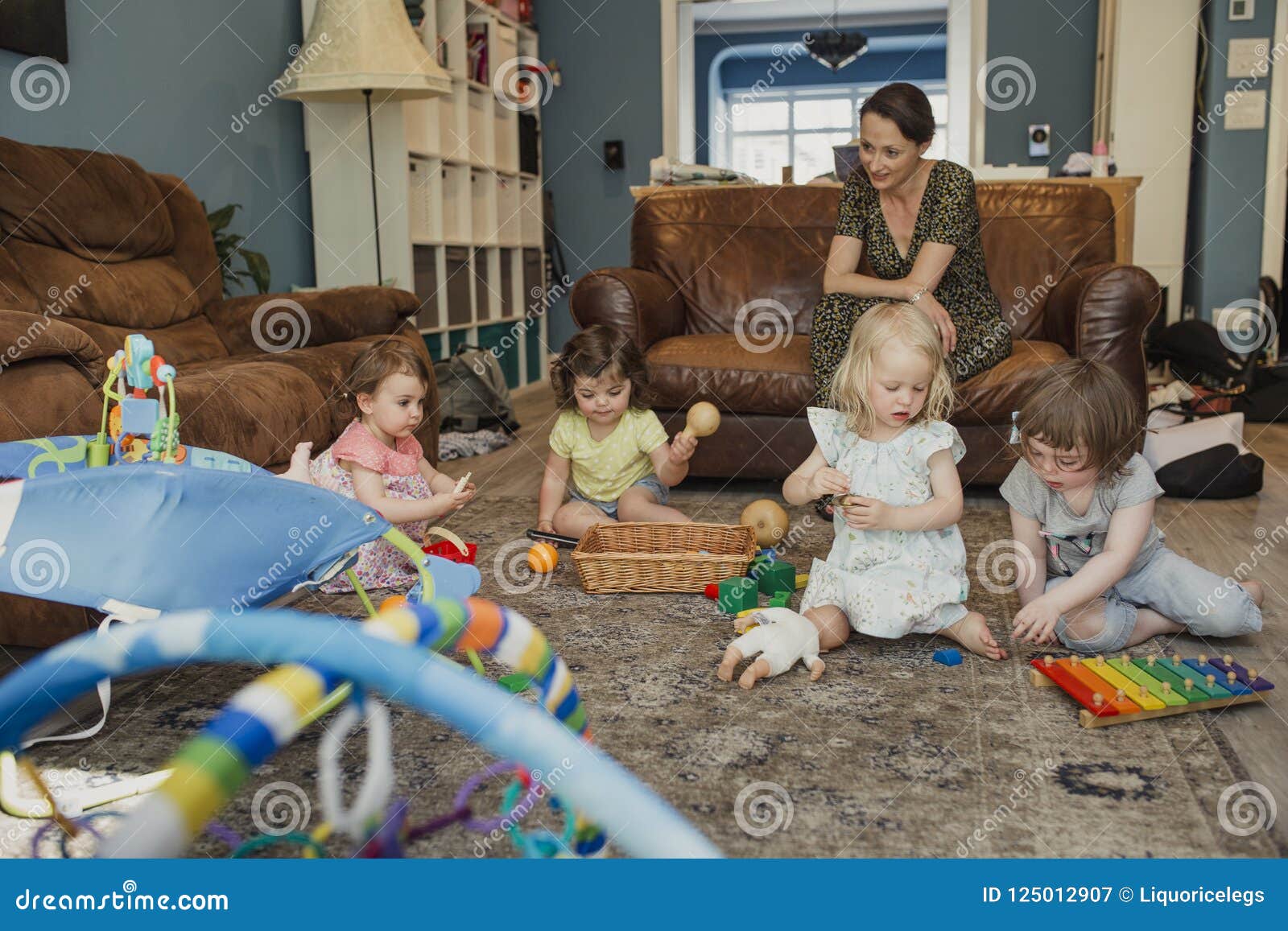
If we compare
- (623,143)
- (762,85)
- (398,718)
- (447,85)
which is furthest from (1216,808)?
(762,85)

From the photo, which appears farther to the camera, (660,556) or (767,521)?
(767,521)

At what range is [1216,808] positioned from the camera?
1225 mm

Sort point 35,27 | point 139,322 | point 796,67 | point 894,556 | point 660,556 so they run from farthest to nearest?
point 796,67
point 35,27
point 139,322
point 660,556
point 894,556

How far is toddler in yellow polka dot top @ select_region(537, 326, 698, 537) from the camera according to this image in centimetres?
245

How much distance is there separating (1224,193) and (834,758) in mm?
4990

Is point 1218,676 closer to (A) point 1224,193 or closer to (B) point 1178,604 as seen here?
(B) point 1178,604

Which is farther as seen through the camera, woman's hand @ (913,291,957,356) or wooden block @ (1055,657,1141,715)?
woman's hand @ (913,291,957,356)

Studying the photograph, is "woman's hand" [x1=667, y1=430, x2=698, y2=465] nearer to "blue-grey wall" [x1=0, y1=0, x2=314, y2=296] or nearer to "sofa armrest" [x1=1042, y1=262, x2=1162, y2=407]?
"sofa armrest" [x1=1042, y1=262, x2=1162, y2=407]

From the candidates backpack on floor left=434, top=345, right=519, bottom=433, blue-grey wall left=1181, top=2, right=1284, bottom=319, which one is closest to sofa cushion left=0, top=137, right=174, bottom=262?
backpack on floor left=434, top=345, right=519, bottom=433

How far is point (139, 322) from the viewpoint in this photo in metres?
2.64

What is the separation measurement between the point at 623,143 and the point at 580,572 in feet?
16.0

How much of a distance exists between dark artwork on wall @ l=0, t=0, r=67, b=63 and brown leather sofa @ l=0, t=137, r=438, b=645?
35cm

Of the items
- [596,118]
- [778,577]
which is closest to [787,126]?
[596,118]

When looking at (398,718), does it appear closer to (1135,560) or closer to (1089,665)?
(1089,665)
